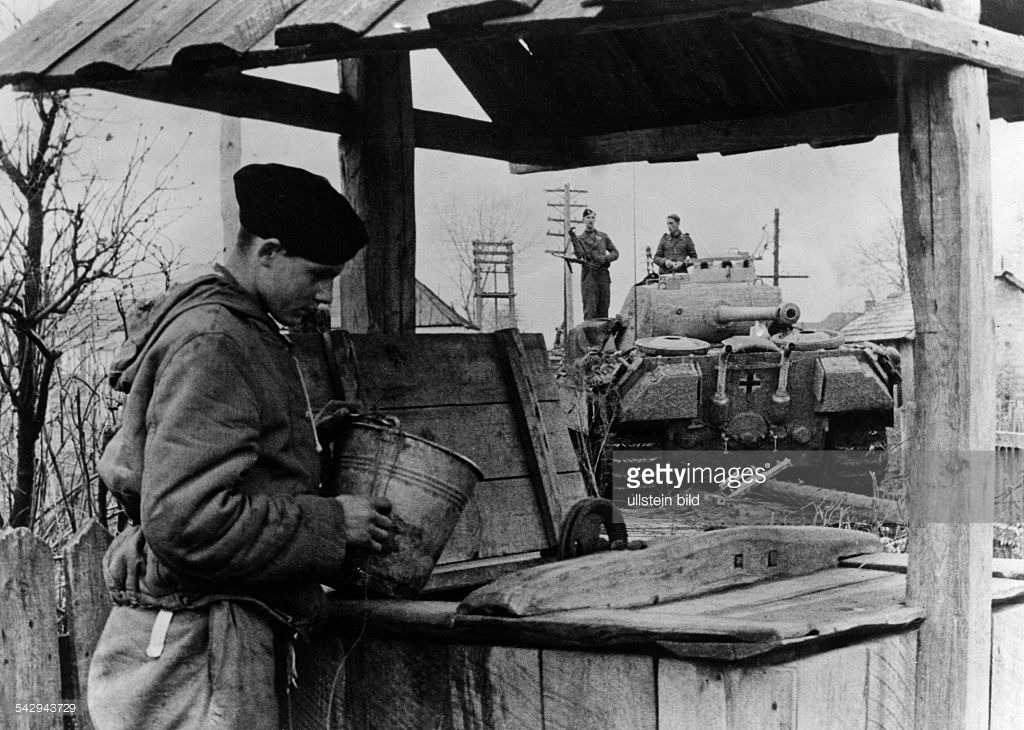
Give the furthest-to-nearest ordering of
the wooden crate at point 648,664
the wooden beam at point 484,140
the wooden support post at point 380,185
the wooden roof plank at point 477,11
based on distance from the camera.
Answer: the wooden beam at point 484,140 → the wooden support post at point 380,185 → the wooden crate at point 648,664 → the wooden roof plank at point 477,11

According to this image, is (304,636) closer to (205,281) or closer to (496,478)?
(205,281)

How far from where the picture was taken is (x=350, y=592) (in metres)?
3.62

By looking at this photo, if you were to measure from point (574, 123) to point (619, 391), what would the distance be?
841 centimetres

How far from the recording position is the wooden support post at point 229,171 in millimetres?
7176

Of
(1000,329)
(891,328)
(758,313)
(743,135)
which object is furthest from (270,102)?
(1000,329)

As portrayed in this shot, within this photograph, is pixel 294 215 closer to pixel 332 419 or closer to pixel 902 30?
pixel 332 419

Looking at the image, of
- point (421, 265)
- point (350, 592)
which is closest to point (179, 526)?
point (350, 592)

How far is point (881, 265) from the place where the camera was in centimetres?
3975

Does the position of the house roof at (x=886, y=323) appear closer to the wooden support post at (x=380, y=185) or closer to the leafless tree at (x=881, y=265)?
the leafless tree at (x=881, y=265)

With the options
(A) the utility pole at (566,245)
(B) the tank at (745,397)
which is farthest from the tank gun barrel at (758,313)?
(A) the utility pole at (566,245)

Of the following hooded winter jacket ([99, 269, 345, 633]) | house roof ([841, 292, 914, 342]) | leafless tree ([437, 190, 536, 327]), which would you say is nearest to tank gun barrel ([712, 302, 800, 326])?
house roof ([841, 292, 914, 342])

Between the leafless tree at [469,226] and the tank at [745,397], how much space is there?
12166mm

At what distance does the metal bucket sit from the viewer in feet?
10.2

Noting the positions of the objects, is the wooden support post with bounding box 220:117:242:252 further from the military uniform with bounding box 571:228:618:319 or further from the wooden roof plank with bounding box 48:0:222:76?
the military uniform with bounding box 571:228:618:319
